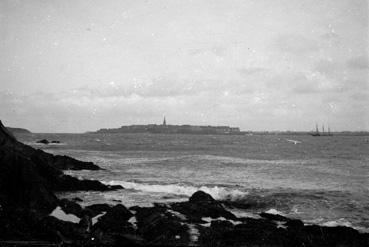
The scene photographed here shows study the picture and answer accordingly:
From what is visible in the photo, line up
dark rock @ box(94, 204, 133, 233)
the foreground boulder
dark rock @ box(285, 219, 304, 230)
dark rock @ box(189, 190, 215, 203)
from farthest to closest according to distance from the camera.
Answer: dark rock @ box(189, 190, 215, 203), dark rock @ box(285, 219, 304, 230), dark rock @ box(94, 204, 133, 233), the foreground boulder

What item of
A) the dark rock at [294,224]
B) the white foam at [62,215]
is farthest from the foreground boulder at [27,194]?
the dark rock at [294,224]

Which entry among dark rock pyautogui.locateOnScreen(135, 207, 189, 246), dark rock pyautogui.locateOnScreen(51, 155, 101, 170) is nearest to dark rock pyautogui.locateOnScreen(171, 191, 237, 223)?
dark rock pyautogui.locateOnScreen(135, 207, 189, 246)

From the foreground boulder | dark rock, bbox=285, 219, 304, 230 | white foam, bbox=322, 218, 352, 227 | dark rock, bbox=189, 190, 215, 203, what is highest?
the foreground boulder

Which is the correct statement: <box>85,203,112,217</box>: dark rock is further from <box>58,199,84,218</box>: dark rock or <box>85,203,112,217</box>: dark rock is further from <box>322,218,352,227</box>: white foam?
<box>322,218,352,227</box>: white foam

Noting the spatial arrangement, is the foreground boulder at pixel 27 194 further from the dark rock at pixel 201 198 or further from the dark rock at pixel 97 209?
the dark rock at pixel 201 198

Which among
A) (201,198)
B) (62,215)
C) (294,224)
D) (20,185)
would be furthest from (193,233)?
(20,185)

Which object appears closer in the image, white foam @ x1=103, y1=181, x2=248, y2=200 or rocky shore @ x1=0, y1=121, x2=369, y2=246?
rocky shore @ x1=0, y1=121, x2=369, y2=246
